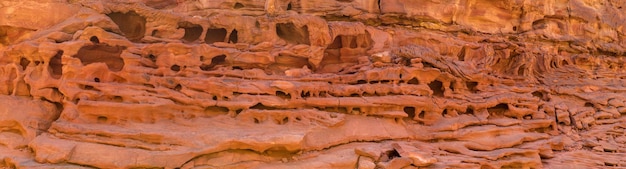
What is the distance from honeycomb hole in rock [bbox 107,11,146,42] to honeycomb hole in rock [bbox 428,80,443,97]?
20.3ft

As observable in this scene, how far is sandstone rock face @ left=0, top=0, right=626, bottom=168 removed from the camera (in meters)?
6.85

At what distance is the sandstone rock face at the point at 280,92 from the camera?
6.85 metres

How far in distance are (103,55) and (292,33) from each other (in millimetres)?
3722

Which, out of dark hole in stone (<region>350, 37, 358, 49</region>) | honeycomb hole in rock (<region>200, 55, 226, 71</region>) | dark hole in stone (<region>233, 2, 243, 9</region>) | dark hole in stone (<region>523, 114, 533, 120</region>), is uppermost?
dark hole in stone (<region>233, 2, 243, 9</region>)

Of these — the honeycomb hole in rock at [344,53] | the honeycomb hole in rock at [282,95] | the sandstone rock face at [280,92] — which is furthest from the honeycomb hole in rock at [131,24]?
the honeycomb hole in rock at [344,53]

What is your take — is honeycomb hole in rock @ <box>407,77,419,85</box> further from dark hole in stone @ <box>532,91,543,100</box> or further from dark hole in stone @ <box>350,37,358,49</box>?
dark hole in stone @ <box>532,91,543,100</box>

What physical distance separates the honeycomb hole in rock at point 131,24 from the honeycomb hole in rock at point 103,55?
1.78 ft

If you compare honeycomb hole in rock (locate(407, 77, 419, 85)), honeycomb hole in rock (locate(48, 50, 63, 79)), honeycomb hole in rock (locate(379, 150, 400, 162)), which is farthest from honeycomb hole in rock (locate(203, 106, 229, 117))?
honeycomb hole in rock (locate(407, 77, 419, 85))

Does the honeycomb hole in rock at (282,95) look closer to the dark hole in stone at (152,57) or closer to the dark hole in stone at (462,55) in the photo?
the dark hole in stone at (152,57)

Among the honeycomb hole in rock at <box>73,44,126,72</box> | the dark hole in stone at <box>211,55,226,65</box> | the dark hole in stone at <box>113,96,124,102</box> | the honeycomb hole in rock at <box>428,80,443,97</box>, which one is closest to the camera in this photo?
the dark hole in stone at <box>113,96,124,102</box>

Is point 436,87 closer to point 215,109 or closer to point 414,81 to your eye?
point 414,81

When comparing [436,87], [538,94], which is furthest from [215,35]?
[538,94]

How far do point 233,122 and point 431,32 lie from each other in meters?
5.93

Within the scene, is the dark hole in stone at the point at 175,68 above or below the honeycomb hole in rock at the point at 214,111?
above
